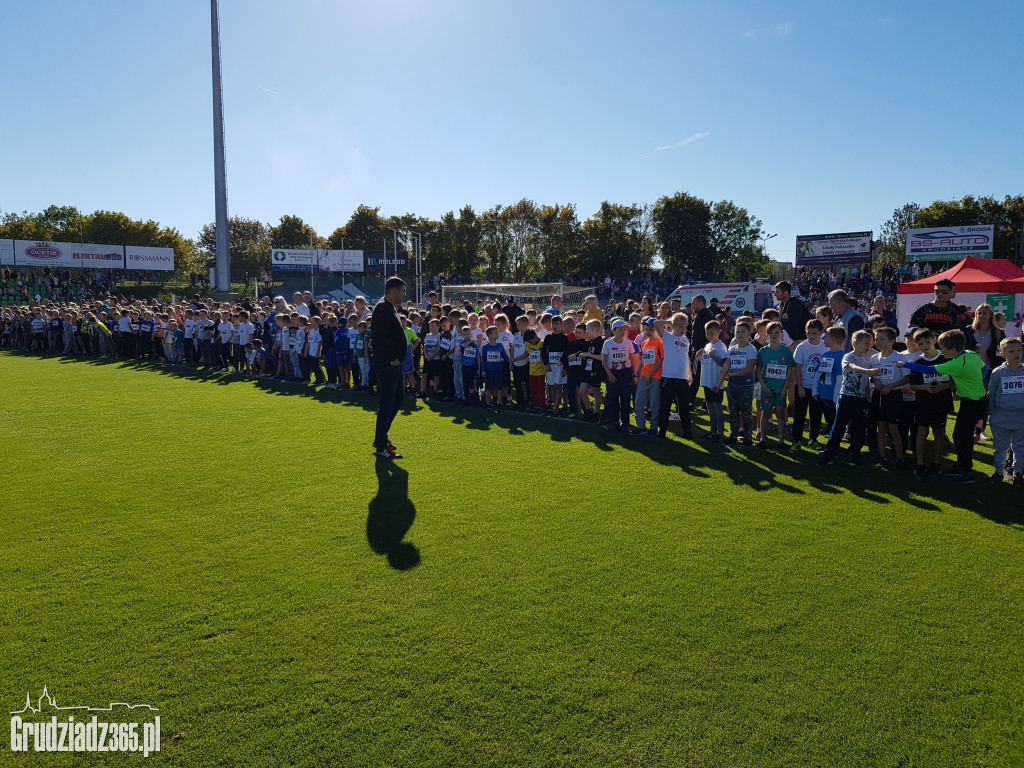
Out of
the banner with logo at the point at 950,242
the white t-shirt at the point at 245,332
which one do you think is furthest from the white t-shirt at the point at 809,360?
the banner with logo at the point at 950,242

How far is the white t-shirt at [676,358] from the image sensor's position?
898cm

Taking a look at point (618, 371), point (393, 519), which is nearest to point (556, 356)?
point (618, 371)

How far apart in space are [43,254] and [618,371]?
5836 centimetres

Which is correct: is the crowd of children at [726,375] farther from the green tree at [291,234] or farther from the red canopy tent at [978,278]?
the green tree at [291,234]

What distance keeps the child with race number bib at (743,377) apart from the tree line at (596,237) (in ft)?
152

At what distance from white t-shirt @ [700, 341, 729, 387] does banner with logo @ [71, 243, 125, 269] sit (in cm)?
5878

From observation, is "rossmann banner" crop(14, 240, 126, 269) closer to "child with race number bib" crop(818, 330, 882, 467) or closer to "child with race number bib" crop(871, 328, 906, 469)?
"child with race number bib" crop(818, 330, 882, 467)

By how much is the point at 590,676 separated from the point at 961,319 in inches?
340

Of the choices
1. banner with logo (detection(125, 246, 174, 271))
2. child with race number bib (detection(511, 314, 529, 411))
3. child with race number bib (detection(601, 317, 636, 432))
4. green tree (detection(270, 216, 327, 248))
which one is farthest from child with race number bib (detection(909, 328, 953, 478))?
green tree (detection(270, 216, 327, 248))

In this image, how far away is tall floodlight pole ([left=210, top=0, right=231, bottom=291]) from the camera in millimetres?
35375

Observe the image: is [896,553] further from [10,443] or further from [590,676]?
[10,443]

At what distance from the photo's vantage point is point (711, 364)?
8.90m

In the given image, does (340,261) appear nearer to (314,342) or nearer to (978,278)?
(314,342)

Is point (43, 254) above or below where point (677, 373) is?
above
